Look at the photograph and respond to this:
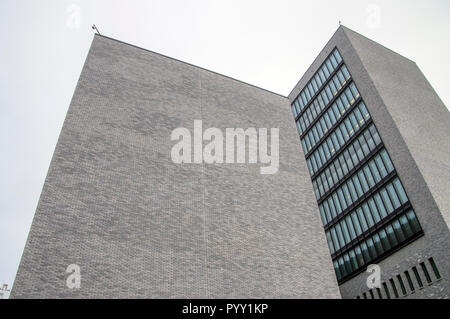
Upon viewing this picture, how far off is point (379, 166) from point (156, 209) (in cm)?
2896

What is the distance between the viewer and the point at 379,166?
35.4 meters

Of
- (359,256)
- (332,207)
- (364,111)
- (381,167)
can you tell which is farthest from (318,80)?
(359,256)

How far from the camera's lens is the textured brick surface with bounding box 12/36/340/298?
11.4m

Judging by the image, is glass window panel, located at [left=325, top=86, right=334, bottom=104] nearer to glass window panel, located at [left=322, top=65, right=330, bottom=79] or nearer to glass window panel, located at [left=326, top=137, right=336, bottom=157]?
glass window panel, located at [left=322, top=65, right=330, bottom=79]

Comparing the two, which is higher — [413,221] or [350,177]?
[350,177]

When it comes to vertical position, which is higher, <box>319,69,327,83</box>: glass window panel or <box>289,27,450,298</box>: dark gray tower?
<box>319,69,327,83</box>: glass window panel

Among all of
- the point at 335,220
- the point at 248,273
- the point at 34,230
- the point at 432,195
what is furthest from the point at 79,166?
the point at 335,220

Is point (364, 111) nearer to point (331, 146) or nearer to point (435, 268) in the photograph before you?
point (331, 146)

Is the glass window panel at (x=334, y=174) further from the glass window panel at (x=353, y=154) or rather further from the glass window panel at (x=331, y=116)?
the glass window panel at (x=331, y=116)

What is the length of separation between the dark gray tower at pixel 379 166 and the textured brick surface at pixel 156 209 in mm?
16648

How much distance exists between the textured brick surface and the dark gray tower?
16.6 m

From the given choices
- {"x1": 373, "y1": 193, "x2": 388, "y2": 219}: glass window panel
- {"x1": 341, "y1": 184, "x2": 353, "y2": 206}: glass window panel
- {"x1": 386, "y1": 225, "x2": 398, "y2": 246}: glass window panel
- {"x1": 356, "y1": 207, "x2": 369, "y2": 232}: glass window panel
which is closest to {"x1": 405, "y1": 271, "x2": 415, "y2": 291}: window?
{"x1": 386, "y1": 225, "x2": 398, "y2": 246}: glass window panel

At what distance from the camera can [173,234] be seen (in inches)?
513
